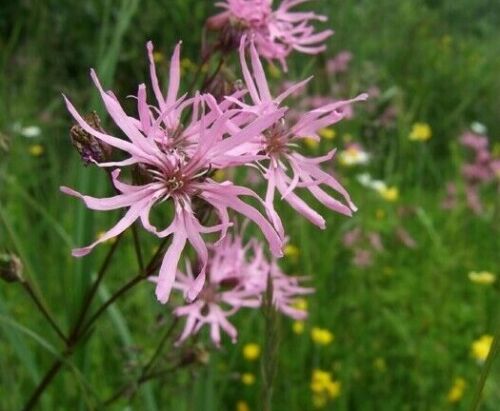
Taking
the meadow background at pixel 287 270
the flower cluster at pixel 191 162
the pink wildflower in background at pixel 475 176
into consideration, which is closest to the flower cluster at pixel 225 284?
the meadow background at pixel 287 270

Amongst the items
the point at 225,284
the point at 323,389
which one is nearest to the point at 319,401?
the point at 323,389

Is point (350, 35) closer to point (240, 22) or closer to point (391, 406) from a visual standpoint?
point (391, 406)

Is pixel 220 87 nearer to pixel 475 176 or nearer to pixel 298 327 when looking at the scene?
pixel 298 327

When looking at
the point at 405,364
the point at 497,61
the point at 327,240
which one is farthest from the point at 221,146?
the point at 497,61

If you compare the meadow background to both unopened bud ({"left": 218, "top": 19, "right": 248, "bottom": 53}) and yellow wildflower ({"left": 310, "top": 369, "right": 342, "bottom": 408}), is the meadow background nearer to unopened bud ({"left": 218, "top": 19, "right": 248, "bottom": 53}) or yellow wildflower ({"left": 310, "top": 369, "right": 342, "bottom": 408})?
yellow wildflower ({"left": 310, "top": 369, "right": 342, "bottom": 408})

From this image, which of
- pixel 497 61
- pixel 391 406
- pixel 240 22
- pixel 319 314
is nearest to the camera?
pixel 240 22

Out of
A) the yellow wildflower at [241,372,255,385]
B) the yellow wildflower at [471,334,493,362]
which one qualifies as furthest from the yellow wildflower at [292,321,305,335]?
the yellow wildflower at [471,334,493,362]

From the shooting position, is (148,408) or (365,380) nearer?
(148,408)
